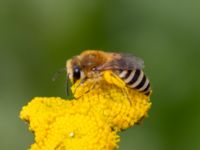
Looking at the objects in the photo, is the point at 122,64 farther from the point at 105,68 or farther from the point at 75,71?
the point at 75,71

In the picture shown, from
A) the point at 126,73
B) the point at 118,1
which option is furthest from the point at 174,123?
the point at 126,73

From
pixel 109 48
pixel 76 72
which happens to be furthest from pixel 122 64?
pixel 109 48

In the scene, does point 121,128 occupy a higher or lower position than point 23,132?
lower

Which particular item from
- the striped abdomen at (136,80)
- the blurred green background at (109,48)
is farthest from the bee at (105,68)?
the blurred green background at (109,48)

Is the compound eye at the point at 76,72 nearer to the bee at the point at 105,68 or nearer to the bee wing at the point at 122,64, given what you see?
the bee at the point at 105,68

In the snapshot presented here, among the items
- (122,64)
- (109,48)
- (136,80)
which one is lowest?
(136,80)

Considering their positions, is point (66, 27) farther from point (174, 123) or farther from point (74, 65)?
point (74, 65)
